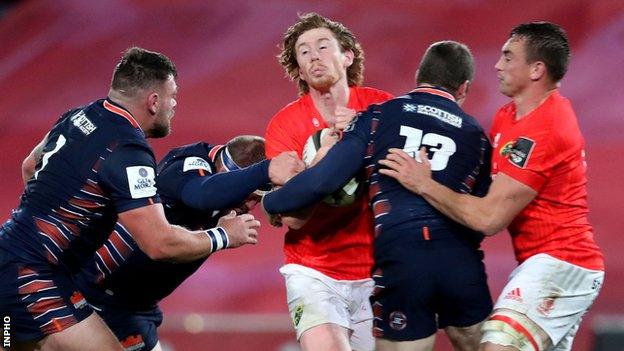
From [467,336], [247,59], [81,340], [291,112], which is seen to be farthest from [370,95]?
[247,59]

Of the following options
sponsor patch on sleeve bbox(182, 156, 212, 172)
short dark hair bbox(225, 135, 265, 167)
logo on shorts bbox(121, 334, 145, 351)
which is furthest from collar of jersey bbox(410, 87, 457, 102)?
logo on shorts bbox(121, 334, 145, 351)

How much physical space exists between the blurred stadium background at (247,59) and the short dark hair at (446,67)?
369cm

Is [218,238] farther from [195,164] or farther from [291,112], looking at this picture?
[291,112]

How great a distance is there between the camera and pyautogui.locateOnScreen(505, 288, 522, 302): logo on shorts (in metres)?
5.20

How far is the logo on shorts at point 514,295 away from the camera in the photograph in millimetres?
5195

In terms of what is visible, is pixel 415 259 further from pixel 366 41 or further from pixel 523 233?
pixel 366 41

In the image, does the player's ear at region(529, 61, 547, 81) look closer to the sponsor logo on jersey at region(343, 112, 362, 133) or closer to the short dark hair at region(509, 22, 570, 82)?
the short dark hair at region(509, 22, 570, 82)

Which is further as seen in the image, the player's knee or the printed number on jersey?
the printed number on jersey

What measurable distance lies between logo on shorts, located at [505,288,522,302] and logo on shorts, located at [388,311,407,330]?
0.52m

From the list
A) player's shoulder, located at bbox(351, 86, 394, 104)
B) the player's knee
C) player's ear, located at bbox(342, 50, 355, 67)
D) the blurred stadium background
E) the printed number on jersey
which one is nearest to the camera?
the player's knee

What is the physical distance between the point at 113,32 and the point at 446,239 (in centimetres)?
667

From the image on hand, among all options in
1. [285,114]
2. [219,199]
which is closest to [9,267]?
[219,199]

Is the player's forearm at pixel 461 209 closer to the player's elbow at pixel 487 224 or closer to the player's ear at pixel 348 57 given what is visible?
the player's elbow at pixel 487 224

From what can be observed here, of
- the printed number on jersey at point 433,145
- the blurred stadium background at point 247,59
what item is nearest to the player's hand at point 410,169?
the printed number on jersey at point 433,145
